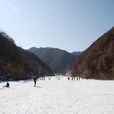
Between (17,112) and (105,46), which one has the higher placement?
(105,46)

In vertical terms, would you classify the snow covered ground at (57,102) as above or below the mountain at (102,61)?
below

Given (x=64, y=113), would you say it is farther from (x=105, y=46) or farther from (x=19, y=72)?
(x=105, y=46)

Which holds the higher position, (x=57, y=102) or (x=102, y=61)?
(x=102, y=61)

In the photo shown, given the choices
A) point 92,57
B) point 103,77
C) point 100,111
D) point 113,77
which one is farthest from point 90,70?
point 100,111

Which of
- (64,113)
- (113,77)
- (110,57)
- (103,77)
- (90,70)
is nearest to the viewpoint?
(64,113)

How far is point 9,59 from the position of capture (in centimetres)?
10894

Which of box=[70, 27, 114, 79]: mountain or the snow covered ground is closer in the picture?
the snow covered ground

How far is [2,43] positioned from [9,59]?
1166 cm

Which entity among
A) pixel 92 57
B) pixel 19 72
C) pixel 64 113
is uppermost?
pixel 92 57

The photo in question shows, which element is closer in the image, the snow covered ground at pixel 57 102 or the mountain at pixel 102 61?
the snow covered ground at pixel 57 102

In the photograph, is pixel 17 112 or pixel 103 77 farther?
pixel 103 77

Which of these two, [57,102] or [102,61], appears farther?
[102,61]

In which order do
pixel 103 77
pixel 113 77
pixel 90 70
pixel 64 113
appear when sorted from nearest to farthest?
pixel 64 113 < pixel 113 77 < pixel 103 77 < pixel 90 70

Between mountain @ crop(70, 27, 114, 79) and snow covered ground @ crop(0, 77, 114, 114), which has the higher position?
mountain @ crop(70, 27, 114, 79)
